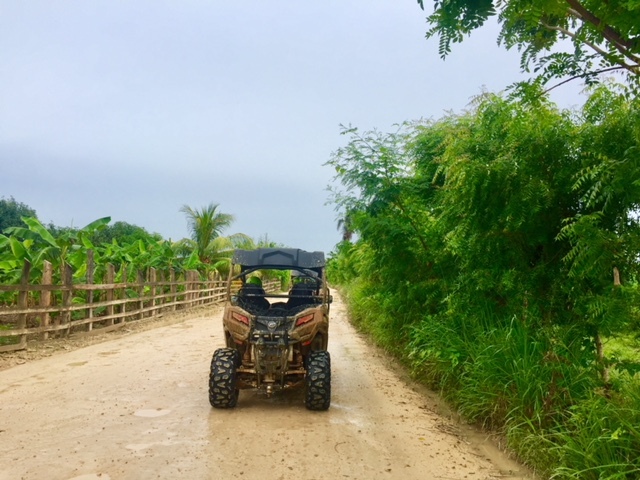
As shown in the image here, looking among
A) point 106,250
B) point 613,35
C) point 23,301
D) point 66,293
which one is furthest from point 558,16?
point 106,250

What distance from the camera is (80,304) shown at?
13.9 meters

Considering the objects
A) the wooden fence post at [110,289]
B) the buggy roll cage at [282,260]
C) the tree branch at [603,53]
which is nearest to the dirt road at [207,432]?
the buggy roll cage at [282,260]

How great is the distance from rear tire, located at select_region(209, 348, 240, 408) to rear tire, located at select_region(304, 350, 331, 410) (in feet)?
2.94

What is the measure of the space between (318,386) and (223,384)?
114 cm

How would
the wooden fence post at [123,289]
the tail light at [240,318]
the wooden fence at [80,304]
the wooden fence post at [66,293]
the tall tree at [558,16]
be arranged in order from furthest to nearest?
1. the wooden fence post at [123,289]
2. the wooden fence post at [66,293]
3. the wooden fence at [80,304]
4. the tail light at [240,318]
5. the tall tree at [558,16]

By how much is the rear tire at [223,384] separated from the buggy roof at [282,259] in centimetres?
193

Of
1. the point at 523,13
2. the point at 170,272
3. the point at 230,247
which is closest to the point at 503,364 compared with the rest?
the point at 523,13

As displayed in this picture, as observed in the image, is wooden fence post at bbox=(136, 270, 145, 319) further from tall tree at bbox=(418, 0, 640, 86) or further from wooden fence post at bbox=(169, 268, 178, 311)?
tall tree at bbox=(418, 0, 640, 86)

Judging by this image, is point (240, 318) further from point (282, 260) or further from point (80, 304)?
point (80, 304)

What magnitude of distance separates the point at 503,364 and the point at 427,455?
1335 millimetres

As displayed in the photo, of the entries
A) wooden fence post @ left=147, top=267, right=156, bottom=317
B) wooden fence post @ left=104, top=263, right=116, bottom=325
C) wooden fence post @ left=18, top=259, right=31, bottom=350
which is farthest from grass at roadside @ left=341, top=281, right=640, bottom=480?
wooden fence post @ left=147, top=267, right=156, bottom=317

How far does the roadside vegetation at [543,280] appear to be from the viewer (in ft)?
14.4

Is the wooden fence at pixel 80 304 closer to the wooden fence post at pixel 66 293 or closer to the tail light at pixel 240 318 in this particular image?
the wooden fence post at pixel 66 293

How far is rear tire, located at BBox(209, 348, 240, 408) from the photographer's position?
6.66 m
